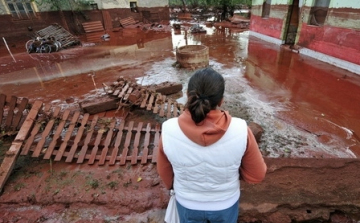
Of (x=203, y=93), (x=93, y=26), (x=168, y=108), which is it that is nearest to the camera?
(x=203, y=93)

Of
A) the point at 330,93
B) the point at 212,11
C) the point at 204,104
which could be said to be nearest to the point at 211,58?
the point at 330,93

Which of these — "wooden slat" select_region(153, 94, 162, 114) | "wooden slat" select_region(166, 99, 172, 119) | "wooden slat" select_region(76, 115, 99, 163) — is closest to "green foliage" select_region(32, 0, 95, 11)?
"wooden slat" select_region(153, 94, 162, 114)

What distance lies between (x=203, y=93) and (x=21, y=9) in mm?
18625

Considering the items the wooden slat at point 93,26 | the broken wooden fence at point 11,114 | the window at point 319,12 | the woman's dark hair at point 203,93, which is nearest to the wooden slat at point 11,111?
the broken wooden fence at point 11,114

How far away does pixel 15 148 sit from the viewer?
10.0 ft

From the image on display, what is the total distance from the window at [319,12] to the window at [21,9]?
58.8 ft

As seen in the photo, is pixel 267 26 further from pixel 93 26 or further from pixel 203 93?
pixel 93 26

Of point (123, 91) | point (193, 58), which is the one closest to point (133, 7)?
point (193, 58)

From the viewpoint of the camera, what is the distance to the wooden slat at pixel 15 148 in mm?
2818

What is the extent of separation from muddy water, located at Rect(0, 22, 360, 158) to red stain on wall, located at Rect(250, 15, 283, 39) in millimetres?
940

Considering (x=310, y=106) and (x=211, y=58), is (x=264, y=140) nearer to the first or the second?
(x=310, y=106)

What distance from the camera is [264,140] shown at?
3.65 m

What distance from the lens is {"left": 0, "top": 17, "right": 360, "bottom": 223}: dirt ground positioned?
2.51 m

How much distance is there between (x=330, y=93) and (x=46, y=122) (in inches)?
273
